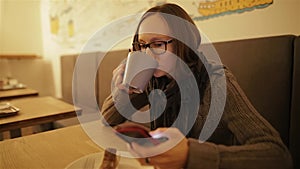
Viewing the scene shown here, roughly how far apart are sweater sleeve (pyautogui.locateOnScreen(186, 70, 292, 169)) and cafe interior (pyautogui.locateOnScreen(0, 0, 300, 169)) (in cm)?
23

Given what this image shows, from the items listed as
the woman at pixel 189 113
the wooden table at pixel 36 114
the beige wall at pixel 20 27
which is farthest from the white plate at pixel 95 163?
the beige wall at pixel 20 27

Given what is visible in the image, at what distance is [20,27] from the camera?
3.58 metres

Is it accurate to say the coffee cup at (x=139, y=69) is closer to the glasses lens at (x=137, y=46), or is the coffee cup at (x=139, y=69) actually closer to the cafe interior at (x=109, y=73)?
the glasses lens at (x=137, y=46)

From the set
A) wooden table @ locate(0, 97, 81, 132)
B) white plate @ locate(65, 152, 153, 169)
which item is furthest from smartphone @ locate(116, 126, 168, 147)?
wooden table @ locate(0, 97, 81, 132)

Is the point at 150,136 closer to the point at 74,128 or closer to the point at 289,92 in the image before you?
the point at 74,128

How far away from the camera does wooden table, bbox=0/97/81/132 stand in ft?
3.69

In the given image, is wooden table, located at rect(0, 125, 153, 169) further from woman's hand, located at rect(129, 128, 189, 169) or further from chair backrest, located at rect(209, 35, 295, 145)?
chair backrest, located at rect(209, 35, 295, 145)

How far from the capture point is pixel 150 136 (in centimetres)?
44

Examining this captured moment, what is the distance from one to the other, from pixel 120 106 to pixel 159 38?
1.13 feet

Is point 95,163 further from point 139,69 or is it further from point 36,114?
point 36,114

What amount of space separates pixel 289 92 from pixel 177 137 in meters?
0.72

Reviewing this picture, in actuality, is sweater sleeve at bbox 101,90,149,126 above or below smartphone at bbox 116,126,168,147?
below

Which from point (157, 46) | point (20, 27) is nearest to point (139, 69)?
point (157, 46)

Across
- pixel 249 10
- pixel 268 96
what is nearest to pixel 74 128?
pixel 268 96
